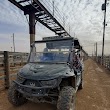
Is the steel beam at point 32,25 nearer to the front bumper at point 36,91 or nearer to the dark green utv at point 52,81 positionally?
the dark green utv at point 52,81

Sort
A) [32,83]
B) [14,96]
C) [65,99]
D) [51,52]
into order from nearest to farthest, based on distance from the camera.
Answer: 1. [65,99]
2. [32,83]
3. [14,96]
4. [51,52]

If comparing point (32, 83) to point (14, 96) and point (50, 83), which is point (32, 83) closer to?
point (50, 83)

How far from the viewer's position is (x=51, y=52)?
512 centimetres

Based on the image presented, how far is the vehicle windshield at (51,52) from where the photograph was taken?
4922 millimetres

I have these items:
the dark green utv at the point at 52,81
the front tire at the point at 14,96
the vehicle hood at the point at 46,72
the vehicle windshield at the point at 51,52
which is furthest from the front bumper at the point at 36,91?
the vehicle windshield at the point at 51,52

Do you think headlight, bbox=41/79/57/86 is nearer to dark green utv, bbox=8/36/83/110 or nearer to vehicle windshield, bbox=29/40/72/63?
dark green utv, bbox=8/36/83/110

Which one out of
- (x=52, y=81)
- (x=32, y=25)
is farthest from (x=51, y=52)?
(x=32, y=25)

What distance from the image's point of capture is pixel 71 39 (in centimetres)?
513

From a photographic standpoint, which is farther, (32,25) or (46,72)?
(32,25)

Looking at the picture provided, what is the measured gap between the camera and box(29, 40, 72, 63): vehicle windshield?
16.1ft

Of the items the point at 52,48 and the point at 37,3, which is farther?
the point at 37,3

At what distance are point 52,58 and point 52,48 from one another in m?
0.41

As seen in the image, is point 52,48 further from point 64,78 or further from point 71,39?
point 64,78

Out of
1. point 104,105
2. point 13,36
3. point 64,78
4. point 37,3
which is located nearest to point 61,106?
point 64,78
